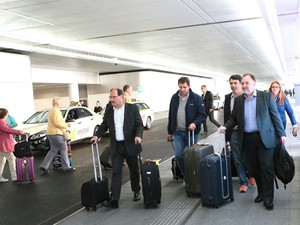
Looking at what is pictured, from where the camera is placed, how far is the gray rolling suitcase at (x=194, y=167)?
568 centimetres

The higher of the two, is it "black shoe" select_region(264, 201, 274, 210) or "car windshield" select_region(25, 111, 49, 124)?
"car windshield" select_region(25, 111, 49, 124)

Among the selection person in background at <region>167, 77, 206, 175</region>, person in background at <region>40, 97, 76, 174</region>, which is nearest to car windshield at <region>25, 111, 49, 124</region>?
person in background at <region>40, 97, 76, 174</region>

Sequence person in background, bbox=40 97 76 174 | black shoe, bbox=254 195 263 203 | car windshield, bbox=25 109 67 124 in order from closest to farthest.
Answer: black shoe, bbox=254 195 263 203
person in background, bbox=40 97 76 174
car windshield, bbox=25 109 67 124

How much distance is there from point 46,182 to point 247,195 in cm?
457

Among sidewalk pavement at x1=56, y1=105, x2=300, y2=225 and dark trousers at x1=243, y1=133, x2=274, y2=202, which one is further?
dark trousers at x1=243, y1=133, x2=274, y2=202

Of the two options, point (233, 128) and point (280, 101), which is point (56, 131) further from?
point (280, 101)

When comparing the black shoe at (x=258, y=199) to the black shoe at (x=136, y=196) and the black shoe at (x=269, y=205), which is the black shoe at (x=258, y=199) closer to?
the black shoe at (x=269, y=205)

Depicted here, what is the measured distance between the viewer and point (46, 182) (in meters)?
8.23

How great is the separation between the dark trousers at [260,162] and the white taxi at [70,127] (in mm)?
8619

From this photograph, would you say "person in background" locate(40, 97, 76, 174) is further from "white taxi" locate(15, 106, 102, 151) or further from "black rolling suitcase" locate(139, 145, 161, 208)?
"black rolling suitcase" locate(139, 145, 161, 208)

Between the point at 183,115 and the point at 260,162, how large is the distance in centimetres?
166

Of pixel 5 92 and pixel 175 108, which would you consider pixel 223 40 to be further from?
pixel 175 108

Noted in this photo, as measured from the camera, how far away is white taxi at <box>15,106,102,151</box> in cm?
1249

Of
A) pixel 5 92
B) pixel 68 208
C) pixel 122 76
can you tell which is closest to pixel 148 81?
pixel 122 76
